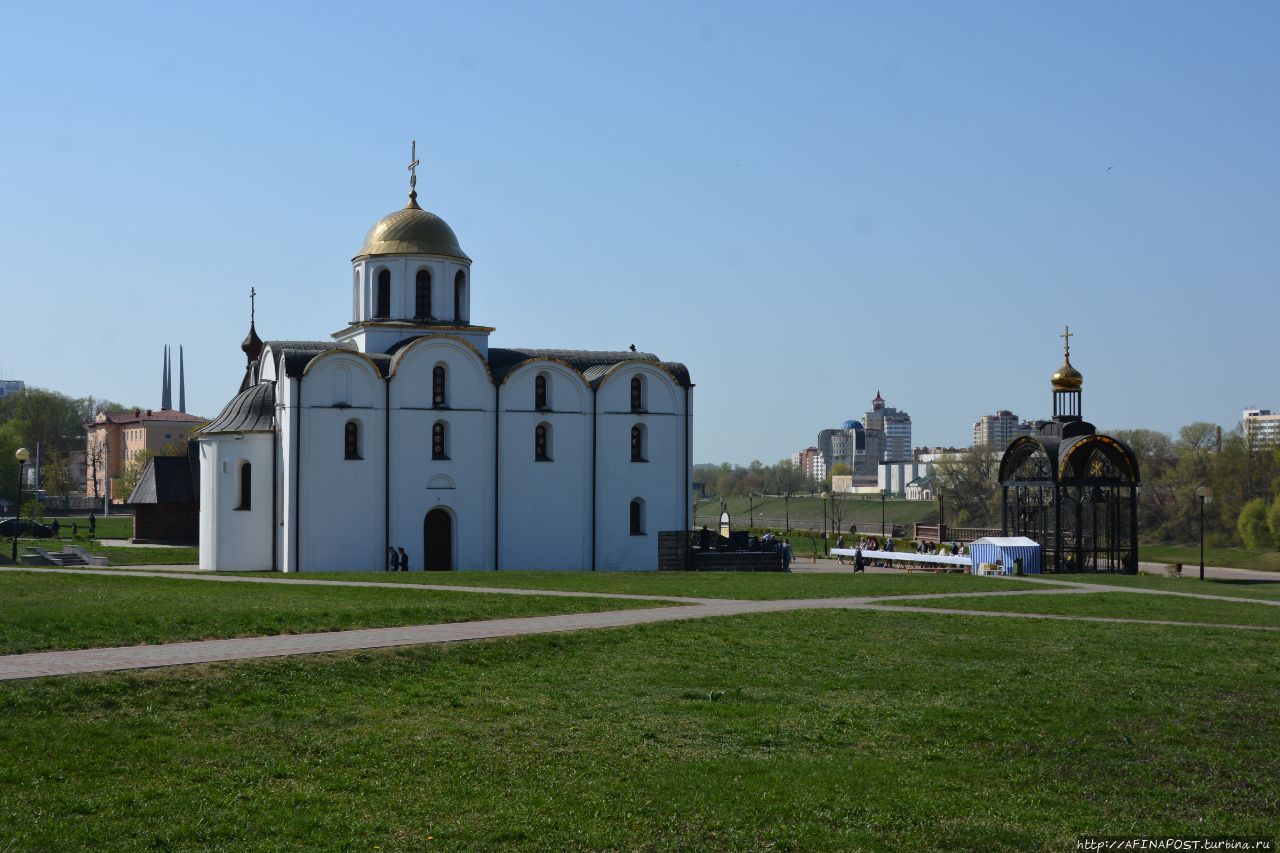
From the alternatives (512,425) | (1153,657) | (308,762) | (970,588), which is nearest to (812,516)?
(512,425)

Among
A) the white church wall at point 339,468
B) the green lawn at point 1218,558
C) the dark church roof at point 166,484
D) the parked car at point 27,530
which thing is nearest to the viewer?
the white church wall at point 339,468

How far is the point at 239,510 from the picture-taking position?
119 ft

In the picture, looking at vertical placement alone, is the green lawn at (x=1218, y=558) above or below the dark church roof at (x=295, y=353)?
below

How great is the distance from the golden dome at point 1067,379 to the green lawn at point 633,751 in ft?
82.8

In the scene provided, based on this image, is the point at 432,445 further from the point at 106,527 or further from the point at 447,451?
the point at 106,527

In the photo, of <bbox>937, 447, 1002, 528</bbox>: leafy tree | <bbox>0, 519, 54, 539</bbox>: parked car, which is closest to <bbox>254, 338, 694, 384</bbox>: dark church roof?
<bbox>0, 519, 54, 539</bbox>: parked car

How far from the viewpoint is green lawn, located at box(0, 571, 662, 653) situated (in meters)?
15.4

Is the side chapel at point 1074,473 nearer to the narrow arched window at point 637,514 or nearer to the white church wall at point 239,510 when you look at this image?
the narrow arched window at point 637,514

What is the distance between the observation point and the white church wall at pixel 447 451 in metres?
36.7

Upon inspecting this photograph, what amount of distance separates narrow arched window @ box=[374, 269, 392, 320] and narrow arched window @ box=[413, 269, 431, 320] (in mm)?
771

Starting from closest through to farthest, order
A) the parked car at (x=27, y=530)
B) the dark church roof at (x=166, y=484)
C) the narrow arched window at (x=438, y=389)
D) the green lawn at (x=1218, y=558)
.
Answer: the narrow arched window at (x=438, y=389)
the dark church roof at (x=166, y=484)
the parked car at (x=27, y=530)
the green lawn at (x=1218, y=558)

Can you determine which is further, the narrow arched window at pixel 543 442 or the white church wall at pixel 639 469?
the white church wall at pixel 639 469

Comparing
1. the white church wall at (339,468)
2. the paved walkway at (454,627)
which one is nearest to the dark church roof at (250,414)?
the white church wall at (339,468)

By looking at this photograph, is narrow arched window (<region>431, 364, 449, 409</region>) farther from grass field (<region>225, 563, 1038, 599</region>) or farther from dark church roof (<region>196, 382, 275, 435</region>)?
grass field (<region>225, 563, 1038, 599</region>)
